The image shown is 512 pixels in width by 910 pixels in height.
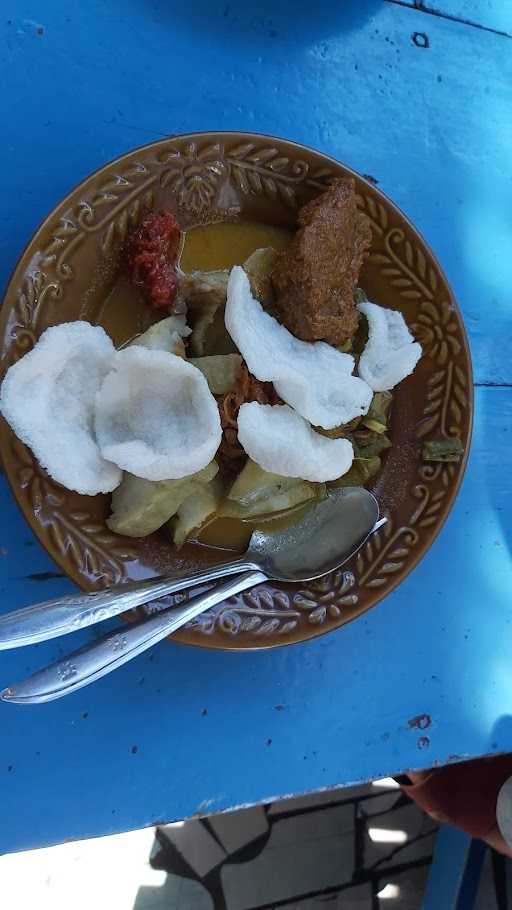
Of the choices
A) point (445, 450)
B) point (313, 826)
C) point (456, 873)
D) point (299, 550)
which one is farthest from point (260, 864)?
point (445, 450)

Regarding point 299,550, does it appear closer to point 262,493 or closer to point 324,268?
point 262,493

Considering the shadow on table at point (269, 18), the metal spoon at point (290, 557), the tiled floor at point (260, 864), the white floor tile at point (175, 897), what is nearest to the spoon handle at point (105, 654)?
the metal spoon at point (290, 557)

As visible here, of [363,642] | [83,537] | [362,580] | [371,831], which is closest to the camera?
[83,537]

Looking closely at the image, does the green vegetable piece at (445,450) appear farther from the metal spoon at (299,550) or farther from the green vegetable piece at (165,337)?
the green vegetable piece at (165,337)

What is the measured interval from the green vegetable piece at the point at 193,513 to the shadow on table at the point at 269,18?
0.81 metres

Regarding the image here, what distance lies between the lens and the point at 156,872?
75.8 inches

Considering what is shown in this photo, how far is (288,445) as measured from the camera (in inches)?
42.8

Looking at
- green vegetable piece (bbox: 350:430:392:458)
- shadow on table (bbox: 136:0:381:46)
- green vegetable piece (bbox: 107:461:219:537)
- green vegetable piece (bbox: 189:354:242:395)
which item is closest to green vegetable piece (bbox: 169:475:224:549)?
green vegetable piece (bbox: 107:461:219:537)

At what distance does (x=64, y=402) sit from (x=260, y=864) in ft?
5.24

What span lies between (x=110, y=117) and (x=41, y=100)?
0.11 meters

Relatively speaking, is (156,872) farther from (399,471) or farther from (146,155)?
(146,155)

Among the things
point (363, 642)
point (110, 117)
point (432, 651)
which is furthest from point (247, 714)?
point (110, 117)

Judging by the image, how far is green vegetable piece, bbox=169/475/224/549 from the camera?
112 centimetres

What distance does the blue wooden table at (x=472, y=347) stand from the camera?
1151mm
